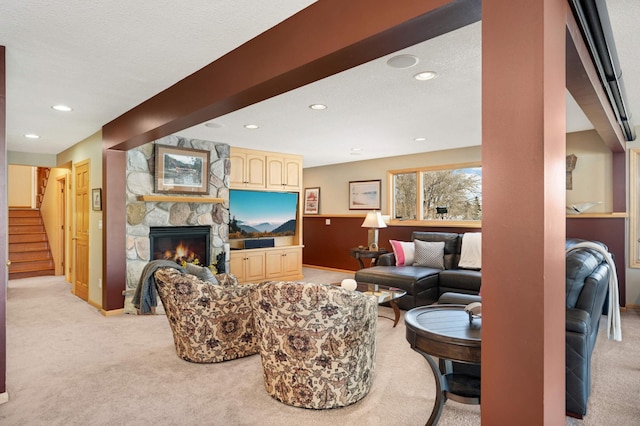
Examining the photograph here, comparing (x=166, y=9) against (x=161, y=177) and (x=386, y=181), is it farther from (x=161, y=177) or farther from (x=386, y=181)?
(x=386, y=181)

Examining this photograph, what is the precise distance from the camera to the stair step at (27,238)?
317 inches

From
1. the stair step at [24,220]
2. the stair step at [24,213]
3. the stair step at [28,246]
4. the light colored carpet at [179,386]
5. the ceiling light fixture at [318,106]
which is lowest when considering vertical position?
the light colored carpet at [179,386]

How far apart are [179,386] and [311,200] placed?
6170 millimetres

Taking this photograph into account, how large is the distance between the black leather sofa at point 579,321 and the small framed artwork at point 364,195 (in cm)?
481

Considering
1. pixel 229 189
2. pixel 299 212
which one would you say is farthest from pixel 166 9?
pixel 299 212

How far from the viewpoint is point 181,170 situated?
539cm

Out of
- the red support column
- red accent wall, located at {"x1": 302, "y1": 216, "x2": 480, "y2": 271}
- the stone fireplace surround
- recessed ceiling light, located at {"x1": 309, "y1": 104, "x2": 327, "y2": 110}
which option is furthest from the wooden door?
the red support column

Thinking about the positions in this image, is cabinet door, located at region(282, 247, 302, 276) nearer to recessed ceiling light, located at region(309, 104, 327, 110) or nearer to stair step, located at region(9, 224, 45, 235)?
recessed ceiling light, located at region(309, 104, 327, 110)

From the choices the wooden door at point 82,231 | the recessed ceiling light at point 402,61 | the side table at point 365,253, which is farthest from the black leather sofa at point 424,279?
the wooden door at point 82,231

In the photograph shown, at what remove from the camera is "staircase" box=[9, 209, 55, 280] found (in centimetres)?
756

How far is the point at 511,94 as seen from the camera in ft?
4.17

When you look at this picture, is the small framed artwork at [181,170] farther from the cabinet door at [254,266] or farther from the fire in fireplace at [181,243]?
the cabinet door at [254,266]

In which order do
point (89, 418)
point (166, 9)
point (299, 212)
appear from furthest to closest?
point (299, 212), point (89, 418), point (166, 9)

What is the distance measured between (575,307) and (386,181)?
4951 mm
